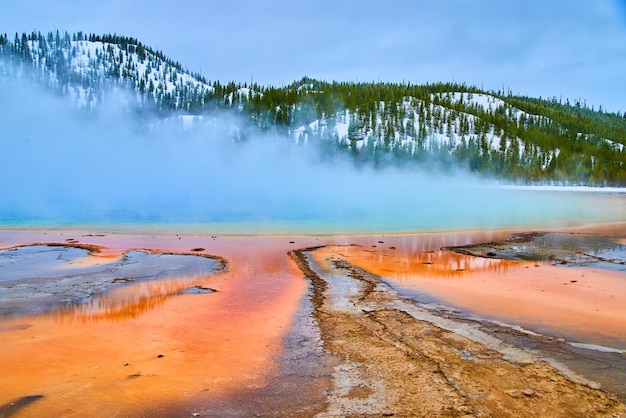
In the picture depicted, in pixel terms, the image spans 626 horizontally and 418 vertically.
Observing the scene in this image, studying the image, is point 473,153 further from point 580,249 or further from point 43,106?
point 43,106

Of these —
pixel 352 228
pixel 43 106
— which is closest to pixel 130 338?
pixel 352 228

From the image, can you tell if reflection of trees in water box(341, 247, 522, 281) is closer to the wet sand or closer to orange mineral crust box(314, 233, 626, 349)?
orange mineral crust box(314, 233, 626, 349)

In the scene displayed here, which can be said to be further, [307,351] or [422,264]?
[422,264]

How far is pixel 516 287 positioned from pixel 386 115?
123859mm

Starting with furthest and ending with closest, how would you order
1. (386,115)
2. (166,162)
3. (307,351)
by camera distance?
(386,115)
(166,162)
(307,351)

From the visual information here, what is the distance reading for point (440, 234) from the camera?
22109mm

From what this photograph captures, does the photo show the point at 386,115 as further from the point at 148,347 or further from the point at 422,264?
the point at 148,347

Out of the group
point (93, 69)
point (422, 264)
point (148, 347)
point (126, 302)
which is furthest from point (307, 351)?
point (93, 69)

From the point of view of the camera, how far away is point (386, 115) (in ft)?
427

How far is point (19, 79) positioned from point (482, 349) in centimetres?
20733

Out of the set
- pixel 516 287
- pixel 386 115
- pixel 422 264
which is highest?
pixel 386 115

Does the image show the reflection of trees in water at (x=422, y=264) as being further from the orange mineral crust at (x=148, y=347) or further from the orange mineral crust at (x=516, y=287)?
the orange mineral crust at (x=148, y=347)

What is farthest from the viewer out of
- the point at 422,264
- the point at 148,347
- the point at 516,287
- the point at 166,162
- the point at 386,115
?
the point at 386,115

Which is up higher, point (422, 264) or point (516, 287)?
point (422, 264)
